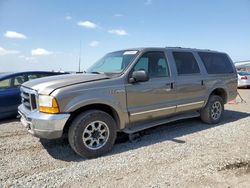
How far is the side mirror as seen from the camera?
4652 millimetres

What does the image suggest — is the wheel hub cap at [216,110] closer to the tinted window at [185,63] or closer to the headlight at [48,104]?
the tinted window at [185,63]

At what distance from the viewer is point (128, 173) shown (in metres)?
3.68

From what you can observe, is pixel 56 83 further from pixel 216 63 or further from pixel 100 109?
pixel 216 63

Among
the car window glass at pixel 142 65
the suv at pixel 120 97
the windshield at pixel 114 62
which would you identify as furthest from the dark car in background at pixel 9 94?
the car window glass at pixel 142 65

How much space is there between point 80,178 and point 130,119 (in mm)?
1633

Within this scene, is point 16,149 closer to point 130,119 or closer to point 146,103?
point 130,119

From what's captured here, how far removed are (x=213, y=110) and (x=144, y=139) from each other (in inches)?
95.9

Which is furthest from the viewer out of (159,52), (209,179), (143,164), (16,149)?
(159,52)

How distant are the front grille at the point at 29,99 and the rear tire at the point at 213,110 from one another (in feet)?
14.1

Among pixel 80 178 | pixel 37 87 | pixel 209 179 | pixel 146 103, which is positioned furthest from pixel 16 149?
pixel 209 179

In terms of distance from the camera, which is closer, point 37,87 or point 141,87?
point 37,87

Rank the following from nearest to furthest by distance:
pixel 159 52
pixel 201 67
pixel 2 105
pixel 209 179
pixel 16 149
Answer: pixel 209 179 → pixel 16 149 → pixel 159 52 → pixel 201 67 → pixel 2 105

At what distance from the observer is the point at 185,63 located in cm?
600

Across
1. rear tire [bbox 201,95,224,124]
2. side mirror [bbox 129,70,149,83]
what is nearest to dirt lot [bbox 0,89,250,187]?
rear tire [bbox 201,95,224,124]
